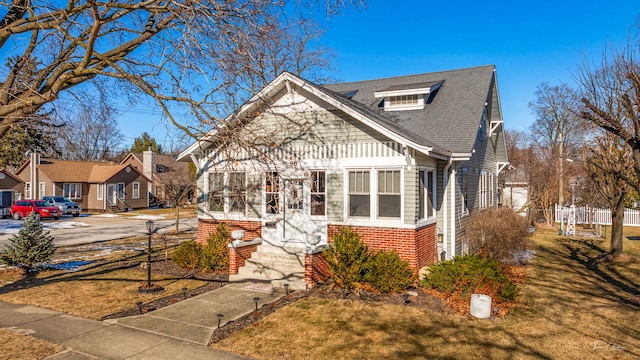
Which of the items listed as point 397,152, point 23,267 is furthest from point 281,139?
point 23,267

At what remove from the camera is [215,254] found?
12633 millimetres

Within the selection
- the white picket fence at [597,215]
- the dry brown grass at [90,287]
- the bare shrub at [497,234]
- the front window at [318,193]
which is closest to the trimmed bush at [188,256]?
the dry brown grass at [90,287]

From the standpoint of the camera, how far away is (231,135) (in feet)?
26.4

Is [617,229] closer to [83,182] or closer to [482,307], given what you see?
[482,307]

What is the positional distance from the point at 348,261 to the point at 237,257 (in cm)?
339

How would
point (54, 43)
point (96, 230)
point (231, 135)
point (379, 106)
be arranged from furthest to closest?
point (96, 230), point (379, 106), point (54, 43), point (231, 135)

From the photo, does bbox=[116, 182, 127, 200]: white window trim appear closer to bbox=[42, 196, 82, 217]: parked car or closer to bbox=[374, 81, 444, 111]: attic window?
bbox=[42, 196, 82, 217]: parked car

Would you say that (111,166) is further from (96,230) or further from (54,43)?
(54,43)

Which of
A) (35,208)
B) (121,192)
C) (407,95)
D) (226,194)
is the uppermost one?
(407,95)

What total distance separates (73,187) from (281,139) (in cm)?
3709

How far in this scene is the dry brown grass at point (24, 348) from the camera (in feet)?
21.5

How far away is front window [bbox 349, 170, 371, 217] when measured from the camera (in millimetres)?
12000

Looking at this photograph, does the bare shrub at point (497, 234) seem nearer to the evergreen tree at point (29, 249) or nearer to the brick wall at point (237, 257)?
the brick wall at point (237, 257)

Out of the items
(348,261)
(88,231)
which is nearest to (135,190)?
(88,231)
